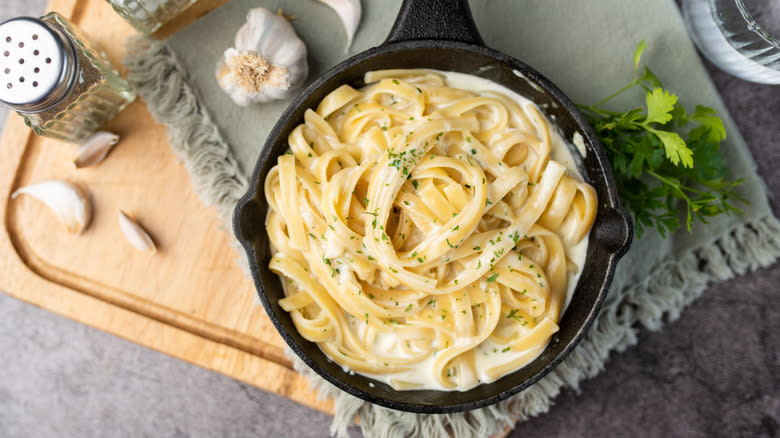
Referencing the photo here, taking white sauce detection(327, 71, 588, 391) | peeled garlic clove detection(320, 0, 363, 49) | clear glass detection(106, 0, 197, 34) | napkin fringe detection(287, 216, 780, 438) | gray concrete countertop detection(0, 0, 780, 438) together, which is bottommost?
gray concrete countertop detection(0, 0, 780, 438)

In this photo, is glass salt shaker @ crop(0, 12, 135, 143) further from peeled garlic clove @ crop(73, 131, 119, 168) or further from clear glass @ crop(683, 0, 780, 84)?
clear glass @ crop(683, 0, 780, 84)

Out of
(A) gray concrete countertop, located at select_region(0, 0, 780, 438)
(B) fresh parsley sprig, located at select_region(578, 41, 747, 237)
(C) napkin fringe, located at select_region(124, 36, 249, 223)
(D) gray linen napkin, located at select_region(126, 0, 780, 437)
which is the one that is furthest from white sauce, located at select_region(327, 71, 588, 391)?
(A) gray concrete countertop, located at select_region(0, 0, 780, 438)

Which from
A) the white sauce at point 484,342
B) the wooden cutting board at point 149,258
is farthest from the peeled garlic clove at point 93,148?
the white sauce at point 484,342

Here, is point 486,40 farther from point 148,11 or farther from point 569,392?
point 569,392

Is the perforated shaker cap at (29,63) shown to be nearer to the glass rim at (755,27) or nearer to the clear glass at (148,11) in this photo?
the clear glass at (148,11)

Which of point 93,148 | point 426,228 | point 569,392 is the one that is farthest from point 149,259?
point 569,392
